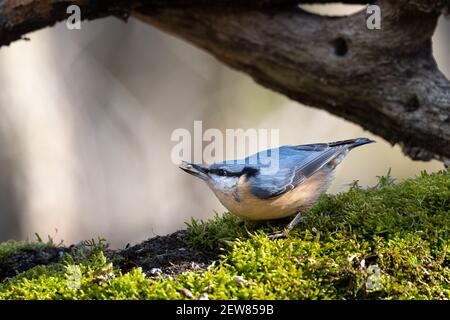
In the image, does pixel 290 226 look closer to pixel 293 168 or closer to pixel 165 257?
pixel 293 168

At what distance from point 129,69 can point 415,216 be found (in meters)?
7.52

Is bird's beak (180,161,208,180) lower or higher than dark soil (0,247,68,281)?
higher

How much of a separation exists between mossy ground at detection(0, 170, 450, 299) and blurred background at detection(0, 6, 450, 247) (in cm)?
527

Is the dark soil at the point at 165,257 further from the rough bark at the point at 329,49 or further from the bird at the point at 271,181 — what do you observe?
the rough bark at the point at 329,49

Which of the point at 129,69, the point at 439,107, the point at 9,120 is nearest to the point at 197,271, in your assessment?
the point at 439,107

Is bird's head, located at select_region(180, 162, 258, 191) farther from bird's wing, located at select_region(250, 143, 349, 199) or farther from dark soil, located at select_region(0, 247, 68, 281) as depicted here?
dark soil, located at select_region(0, 247, 68, 281)

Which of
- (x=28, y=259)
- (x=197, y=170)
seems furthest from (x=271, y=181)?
(x=28, y=259)

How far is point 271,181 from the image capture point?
271 cm

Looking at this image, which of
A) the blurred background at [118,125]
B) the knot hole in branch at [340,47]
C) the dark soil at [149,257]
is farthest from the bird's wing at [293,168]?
the blurred background at [118,125]

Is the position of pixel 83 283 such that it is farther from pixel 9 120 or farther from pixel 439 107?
pixel 9 120

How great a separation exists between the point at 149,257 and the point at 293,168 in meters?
0.69

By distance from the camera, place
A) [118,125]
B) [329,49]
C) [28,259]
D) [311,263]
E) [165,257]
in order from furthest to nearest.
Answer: [118,125] → [329,49] → [28,259] → [165,257] → [311,263]

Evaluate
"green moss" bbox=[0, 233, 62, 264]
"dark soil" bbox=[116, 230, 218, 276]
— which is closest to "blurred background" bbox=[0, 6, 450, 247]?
"green moss" bbox=[0, 233, 62, 264]

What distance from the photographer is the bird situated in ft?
8.76
